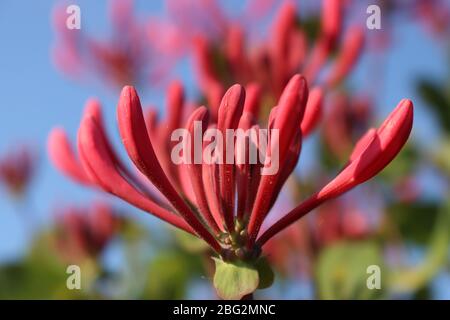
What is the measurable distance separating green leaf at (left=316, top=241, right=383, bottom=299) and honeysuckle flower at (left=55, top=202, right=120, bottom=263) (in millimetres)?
497

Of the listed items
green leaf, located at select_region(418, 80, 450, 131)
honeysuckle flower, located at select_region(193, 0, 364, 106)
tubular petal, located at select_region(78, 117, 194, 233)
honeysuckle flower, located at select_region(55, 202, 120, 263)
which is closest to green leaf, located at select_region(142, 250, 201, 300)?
A: honeysuckle flower, located at select_region(55, 202, 120, 263)

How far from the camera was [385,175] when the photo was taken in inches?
72.1

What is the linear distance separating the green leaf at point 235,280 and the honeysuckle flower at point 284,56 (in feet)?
1.40

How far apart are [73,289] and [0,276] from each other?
454 mm

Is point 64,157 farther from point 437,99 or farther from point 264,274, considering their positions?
point 437,99

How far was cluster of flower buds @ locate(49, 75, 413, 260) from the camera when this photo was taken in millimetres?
764

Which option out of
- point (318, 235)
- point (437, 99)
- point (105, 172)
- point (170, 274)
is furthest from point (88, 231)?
point (437, 99)

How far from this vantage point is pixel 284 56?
4.04 feet

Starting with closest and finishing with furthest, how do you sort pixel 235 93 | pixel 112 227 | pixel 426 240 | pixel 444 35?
pixel 235 93, pixel 112 227, pixel 426 240, pixel 444 35

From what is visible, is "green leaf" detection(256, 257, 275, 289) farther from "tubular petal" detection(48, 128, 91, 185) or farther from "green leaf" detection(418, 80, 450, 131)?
"green leaf" detection(418, 80, 450, 131)

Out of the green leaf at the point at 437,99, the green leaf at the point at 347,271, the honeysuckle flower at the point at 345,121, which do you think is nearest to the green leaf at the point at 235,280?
the green leaf at the point at 347,271

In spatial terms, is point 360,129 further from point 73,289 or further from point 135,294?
point 73,289

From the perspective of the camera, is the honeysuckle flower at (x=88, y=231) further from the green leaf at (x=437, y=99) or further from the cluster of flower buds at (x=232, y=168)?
the green leaf at (x=437, y=99)
